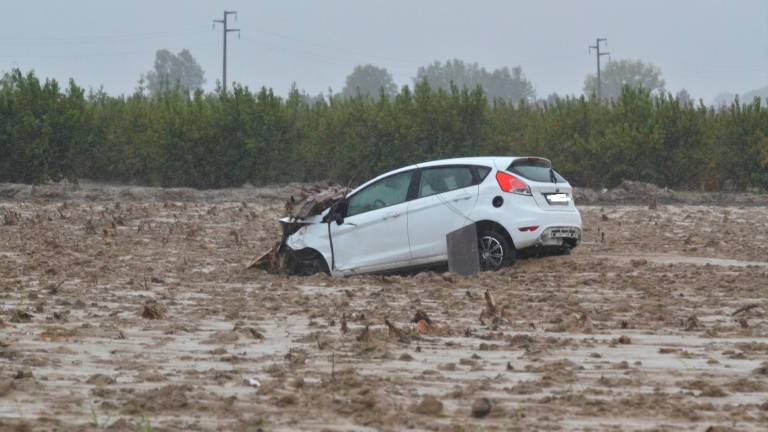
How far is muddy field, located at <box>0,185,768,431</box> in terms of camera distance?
761cm

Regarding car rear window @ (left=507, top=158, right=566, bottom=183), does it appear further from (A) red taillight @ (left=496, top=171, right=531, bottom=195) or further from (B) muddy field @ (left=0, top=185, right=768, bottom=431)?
(B) muddy field @ (left=0, top=185, right=768, bottom=431)

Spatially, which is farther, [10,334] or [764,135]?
[764,135]

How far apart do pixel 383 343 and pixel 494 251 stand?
6.83 metres

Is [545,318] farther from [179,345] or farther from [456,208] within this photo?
[456,208]

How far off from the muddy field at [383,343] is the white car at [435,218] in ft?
1.32

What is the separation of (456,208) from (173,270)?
12.5 feet

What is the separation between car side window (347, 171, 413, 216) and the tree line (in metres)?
22.3

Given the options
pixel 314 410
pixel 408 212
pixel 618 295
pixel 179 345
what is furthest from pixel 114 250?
pixel 314 410

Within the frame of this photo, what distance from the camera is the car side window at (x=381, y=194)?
17375 millimetres

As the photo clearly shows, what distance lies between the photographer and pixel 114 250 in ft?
68.8

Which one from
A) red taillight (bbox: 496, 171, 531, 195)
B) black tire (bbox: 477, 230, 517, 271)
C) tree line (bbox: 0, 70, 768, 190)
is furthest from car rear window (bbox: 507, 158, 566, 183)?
tree line (bbox: 0, 70, 768, 190)

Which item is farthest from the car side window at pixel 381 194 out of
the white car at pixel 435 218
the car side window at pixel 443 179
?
the car side window at pixel 443 179

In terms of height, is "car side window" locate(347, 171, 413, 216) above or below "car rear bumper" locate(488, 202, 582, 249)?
above

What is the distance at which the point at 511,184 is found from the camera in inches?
671
